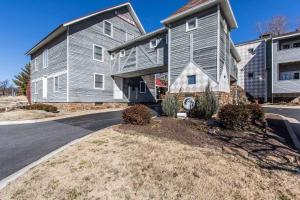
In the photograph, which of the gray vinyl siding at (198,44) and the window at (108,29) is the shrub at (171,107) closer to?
the gray vinyl siding at (198,44)

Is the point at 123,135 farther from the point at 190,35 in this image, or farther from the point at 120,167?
the point at 190,35

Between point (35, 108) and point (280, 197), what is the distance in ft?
55.5

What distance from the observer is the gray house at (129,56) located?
1069 cm

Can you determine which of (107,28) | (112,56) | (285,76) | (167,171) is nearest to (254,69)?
(285,76)

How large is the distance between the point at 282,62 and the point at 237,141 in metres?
18.6

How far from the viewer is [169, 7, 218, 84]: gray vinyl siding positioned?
10309mm

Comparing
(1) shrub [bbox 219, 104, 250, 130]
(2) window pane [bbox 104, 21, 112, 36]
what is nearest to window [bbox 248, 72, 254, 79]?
(1) shrub [bbox 219, 104, 250, 130]

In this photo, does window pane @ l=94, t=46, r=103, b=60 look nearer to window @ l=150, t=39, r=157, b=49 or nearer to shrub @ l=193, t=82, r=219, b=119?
window @ l=150, t=39, r=157, b=49

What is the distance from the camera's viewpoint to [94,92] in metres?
16.3

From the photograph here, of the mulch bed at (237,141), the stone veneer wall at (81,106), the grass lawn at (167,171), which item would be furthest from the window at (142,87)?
the grass lawn at (167,171)

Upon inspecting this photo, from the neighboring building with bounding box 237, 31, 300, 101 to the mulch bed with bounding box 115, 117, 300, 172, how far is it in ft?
52.8

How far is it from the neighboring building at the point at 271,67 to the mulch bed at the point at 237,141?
1609 centimetres

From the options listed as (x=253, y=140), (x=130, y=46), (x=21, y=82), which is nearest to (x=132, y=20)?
(x=130, y=46)

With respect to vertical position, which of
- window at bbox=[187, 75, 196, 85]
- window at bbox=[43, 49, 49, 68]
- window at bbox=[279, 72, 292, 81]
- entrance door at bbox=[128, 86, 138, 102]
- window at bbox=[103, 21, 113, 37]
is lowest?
entrance door at bbox=[128, 86, 138, 102]
